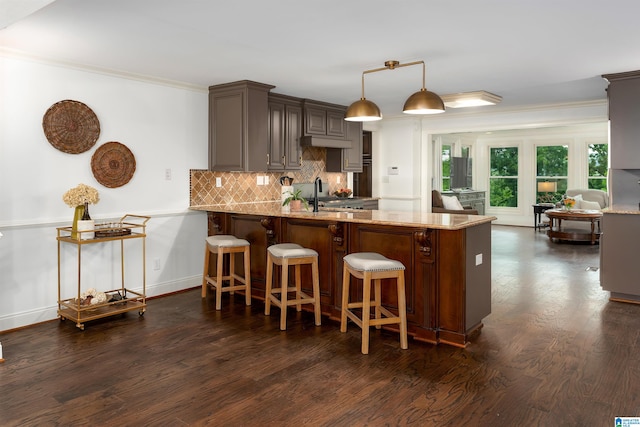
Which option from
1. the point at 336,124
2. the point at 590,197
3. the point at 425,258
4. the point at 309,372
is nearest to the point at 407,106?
the point at 425,258

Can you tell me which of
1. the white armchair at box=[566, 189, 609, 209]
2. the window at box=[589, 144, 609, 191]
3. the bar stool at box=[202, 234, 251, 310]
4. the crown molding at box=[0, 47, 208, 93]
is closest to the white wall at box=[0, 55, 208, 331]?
the crown molding at box=[0, 47, 208, 93]

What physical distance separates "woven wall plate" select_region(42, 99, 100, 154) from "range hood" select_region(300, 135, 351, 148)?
8.29 ft

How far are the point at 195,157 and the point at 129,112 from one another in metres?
0.88

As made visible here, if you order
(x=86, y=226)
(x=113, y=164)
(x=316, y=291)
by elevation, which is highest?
(x=113, y=164)

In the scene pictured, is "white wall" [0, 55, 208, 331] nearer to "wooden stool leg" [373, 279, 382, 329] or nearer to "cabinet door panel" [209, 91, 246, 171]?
"cabinet door panel" [209, 91, 246, 171]

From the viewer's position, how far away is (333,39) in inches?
140

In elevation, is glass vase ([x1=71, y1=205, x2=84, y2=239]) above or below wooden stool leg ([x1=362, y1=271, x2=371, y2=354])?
above

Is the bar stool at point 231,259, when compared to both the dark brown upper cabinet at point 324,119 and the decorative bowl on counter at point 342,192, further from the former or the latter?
the decorative bowl on counter at point 342,192

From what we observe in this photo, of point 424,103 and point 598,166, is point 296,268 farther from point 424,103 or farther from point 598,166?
point 598,166

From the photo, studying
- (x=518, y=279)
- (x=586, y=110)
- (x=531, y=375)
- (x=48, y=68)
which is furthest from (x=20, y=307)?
(x=586, y=110)

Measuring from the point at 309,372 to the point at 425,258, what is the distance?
122 cm

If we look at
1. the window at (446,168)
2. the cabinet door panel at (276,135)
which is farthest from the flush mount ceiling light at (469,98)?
the window at (446,168)

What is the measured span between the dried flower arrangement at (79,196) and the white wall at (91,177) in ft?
1.33

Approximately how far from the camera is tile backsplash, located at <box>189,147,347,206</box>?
546 centimetres
